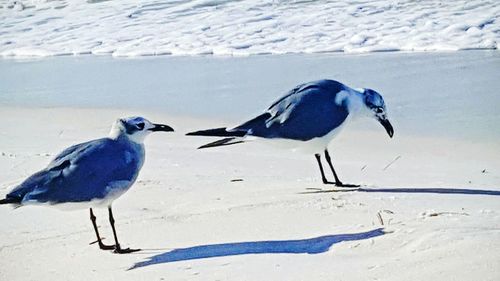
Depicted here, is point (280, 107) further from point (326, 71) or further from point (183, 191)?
point (326, 71)

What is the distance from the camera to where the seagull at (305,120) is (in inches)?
220

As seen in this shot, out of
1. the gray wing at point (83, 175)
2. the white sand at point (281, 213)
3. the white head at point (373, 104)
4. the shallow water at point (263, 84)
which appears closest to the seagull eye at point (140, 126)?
the gray wing at point (83, 175)

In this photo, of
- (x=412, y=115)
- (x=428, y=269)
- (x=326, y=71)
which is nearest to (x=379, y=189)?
(x=428, y=269)

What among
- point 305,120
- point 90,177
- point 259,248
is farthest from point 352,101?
point 90,177

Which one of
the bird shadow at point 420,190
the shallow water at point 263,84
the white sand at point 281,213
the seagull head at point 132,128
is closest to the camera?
the white sand at point 281,213

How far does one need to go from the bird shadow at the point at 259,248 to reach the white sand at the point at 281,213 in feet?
0.04

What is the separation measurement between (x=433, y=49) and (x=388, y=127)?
536cm

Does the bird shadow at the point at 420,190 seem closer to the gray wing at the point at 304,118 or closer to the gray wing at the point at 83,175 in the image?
the gray wing at the point at 304,118

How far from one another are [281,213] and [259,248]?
697 mm

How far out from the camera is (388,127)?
20.0ft

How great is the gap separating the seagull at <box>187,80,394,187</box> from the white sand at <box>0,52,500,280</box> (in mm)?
301

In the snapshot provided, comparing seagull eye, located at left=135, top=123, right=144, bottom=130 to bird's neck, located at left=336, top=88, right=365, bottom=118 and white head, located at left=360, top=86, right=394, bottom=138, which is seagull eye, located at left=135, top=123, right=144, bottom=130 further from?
white head, located at left=360, top=86, right=394, bottom=138

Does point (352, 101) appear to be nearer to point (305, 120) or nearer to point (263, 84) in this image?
point (305, 120)

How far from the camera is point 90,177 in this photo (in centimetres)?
438
